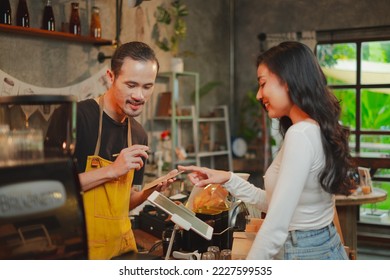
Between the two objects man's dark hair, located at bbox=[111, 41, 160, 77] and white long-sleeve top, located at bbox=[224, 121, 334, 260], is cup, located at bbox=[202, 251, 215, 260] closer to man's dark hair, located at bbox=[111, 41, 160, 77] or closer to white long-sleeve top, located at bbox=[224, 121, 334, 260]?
white long-sleeve top, located at bbox=[224, 121, 334, 260]

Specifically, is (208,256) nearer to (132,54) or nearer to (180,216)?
(180,216)

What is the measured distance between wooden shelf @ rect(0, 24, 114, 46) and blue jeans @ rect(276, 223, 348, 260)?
2.09m

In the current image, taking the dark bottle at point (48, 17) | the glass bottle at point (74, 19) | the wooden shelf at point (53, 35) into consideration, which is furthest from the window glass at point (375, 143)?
the dark bottle at point (48, 17)

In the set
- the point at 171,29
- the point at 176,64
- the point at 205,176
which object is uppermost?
the point at 171,29

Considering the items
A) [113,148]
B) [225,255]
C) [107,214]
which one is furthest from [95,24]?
[225,255]

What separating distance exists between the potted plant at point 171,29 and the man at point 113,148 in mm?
2514

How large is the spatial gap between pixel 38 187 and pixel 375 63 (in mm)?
4351

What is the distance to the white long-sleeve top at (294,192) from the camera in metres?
1.22

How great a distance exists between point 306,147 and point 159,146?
3103 mm

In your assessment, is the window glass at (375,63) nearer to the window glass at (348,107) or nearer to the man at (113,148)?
the window glass at (348,107)

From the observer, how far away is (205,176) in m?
1.55

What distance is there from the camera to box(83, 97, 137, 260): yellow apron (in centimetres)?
165

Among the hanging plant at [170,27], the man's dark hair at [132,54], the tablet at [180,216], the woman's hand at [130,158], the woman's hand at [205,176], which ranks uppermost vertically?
the hanging plant at [170,27]

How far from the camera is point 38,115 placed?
101 cm
